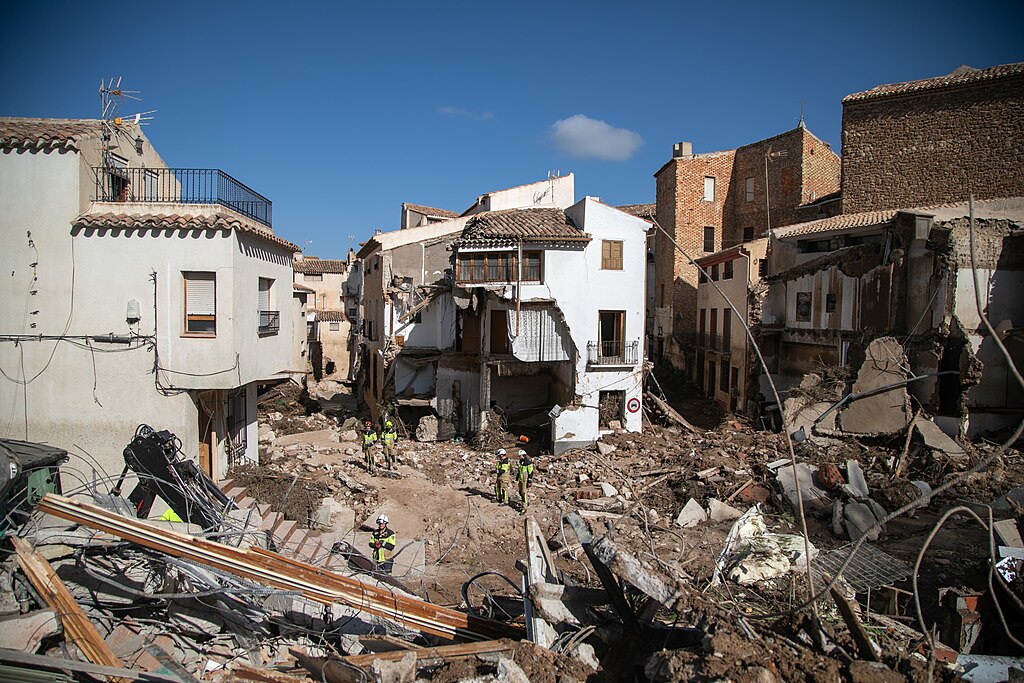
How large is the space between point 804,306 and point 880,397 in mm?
6586

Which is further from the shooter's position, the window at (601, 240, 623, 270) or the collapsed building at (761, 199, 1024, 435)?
the window at (601, 240, 623, 270)

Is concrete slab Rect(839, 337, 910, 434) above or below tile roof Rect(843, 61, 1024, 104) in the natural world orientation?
below

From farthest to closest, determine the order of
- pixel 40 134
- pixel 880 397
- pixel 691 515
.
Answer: pixel 880 397 → pixel 691 515 → pixel 40 134

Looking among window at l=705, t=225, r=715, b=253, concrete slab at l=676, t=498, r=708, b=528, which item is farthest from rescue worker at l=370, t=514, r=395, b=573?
window at l=705, t=225, r=715, b=253

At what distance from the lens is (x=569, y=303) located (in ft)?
73.6

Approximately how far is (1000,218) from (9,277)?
2548cm

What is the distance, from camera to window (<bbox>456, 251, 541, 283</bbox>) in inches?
874

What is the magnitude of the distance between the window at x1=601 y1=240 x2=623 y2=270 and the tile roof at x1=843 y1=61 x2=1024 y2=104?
13.3 metres

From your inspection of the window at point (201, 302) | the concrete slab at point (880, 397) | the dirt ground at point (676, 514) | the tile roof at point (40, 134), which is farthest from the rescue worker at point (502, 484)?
the tile roof at point (40, 134)

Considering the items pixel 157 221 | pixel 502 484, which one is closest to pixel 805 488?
pixel 502 484

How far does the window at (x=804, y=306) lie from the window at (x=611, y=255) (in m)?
7.38

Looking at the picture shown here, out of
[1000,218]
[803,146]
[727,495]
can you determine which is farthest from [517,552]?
[803,146]

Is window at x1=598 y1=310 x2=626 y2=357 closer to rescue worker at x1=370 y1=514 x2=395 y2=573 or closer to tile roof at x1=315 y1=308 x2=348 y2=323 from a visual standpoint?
rescue worker at x1=370 y1=514 x2=395 y2=573

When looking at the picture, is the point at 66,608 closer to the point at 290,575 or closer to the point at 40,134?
the point at 290,575
